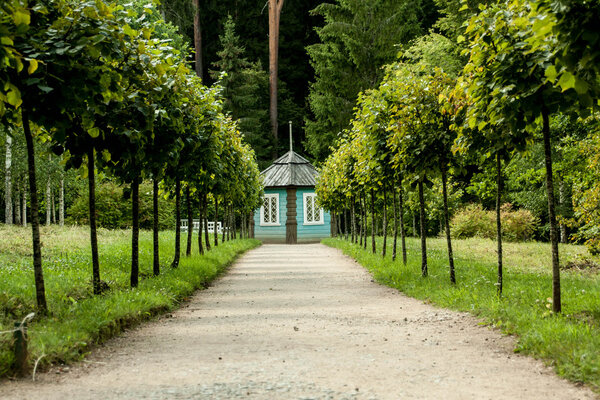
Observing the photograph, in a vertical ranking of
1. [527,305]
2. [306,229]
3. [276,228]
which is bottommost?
[527,305]

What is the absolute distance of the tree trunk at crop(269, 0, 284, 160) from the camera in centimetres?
4425

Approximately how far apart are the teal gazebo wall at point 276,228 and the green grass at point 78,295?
85.2ft

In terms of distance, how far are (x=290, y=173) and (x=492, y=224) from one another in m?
14.7

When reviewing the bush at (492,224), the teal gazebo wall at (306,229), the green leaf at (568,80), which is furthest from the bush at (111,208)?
the green leaf at (568,80)

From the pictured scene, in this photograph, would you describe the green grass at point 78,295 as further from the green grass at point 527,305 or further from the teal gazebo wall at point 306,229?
the teal gazebo wall at point 306,229

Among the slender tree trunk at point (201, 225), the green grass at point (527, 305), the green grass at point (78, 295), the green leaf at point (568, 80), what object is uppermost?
the green leaf at point (568, 80)

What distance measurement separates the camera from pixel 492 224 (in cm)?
3080

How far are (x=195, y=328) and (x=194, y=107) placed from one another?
16.5ft

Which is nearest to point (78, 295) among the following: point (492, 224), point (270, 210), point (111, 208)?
point (111, 208)

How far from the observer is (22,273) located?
9.31 metres

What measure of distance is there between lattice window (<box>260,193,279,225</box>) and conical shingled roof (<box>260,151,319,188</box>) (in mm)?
1580

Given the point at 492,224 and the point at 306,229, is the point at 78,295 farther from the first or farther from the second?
the point at 306,229

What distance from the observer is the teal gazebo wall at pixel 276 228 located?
40938 millimetres

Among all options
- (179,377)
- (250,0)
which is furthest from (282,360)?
(250,0)
